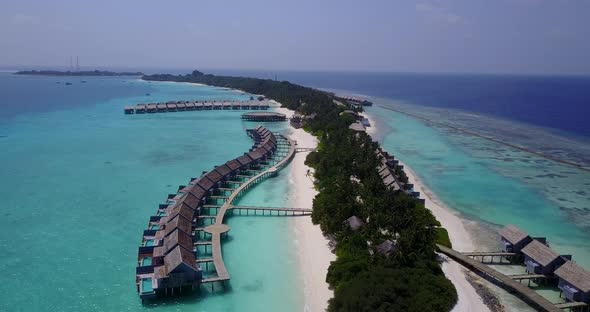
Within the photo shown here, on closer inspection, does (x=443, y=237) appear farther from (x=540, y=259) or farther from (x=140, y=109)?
(x=140, y=109)

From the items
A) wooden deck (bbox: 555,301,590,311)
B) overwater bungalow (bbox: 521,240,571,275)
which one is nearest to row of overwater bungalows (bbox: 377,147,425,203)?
overwater bungalow (bbox: 521,240,571,275)

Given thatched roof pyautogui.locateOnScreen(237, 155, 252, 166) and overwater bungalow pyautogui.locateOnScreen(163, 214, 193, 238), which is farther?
thatched roof pyautogui.locateOnScreen(237, 155, 252, 166)

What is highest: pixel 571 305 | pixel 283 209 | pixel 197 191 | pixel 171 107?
pixel 171 107

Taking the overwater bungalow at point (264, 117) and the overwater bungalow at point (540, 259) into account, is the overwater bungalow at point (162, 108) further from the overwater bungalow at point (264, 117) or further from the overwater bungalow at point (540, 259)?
the overwater bungalow at point (540, 259)

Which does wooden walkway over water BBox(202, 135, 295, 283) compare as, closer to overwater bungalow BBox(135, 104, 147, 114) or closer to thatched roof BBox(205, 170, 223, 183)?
thatched roof BBox(205, 170, 223, 183)

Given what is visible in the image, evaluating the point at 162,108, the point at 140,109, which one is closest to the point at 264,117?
the point at 162,108

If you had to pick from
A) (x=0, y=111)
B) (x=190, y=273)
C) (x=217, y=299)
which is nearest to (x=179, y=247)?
(x=190, y=273)

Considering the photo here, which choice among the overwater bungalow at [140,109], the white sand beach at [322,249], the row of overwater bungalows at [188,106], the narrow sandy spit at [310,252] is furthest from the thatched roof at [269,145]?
the overwater bungalow at [140,109]
